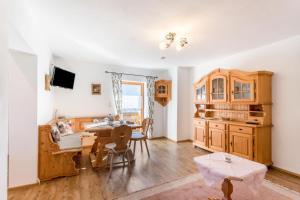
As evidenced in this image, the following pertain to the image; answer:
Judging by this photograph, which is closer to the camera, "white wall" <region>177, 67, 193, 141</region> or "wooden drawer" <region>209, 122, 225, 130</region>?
"wooden drawer" <region>209, 122, 225, 130</region>

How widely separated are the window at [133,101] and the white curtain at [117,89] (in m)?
0.33

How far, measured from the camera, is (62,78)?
4141mm

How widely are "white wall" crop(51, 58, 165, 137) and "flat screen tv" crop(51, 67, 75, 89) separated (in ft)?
1.03

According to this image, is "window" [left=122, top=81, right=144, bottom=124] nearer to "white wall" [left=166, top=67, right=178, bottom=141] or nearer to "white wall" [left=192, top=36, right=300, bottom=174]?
"white wall" [left=166, top=67, right=178, bottom=141]

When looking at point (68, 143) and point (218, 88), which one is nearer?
point (68, 143)

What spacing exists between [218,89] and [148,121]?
187cm

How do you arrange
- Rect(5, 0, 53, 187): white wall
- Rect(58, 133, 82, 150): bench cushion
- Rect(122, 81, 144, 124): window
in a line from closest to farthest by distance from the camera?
Rect(5, 0, 53, 187): white wall → Rect(58, 133, 82, 150): bench cushion → Rect(122, 81, 144, 124): window

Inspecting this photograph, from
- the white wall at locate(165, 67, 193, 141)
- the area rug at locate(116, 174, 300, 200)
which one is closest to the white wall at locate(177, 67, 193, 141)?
the white wall at locate(165, 67, 193, 141)

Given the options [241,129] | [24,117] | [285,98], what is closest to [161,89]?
[241,129]

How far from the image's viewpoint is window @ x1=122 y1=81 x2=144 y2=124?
569 cm

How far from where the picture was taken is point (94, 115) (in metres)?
5.04

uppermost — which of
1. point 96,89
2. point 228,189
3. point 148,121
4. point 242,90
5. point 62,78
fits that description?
point 62,78

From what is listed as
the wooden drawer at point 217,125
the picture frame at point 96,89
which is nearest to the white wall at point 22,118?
the picture frame at point 96,89

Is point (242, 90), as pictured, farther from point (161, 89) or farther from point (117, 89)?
point (117, 89)
